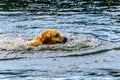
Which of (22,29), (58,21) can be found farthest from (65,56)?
(58,21)

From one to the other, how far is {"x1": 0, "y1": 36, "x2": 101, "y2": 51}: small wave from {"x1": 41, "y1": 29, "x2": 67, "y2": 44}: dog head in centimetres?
20

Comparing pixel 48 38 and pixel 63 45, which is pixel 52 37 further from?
pixel 63 45

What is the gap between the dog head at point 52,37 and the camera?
1229 centimetres

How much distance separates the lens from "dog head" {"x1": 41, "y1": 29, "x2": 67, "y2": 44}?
1229cm

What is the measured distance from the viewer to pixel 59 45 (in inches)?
479

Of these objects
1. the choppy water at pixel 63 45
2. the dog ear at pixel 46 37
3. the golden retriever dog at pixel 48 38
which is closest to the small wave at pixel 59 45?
the choppy water at pixel 63 45

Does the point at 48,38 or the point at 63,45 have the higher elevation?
the point at 48,38

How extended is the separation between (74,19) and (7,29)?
285 centimetres

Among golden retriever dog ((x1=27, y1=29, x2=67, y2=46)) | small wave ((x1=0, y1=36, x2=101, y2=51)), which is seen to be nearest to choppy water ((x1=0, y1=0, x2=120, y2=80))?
small wave ((x1=0, y1=36, x2=101, y2=51))

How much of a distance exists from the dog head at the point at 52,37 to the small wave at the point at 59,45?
20 cm

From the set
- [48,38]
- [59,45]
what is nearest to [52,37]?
[48,38]

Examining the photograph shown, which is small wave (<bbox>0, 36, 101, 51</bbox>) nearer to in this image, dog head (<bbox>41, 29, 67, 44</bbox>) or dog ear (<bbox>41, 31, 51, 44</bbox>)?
dog head (<bbox>41, 29, 67, 44</bbox>)

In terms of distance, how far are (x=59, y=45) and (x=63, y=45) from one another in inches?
4.3

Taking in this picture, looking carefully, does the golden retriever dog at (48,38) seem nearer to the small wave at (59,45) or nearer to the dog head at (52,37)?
the dog head at (52,37)
